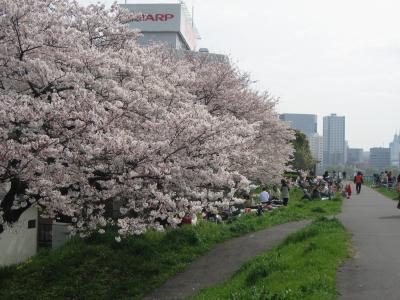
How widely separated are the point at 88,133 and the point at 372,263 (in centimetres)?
623

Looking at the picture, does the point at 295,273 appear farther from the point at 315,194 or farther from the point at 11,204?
the point at 315,194

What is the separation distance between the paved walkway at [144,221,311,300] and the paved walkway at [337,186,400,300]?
8.56 ft

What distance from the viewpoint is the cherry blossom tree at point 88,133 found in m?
9.41

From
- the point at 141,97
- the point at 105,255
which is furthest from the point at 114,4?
the point at 105,255

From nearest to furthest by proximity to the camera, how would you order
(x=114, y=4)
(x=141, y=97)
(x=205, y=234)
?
(x=141, y=97)
(x=114, y=4)
(x=205, y=234)

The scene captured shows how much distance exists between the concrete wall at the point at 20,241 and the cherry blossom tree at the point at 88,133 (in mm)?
4473

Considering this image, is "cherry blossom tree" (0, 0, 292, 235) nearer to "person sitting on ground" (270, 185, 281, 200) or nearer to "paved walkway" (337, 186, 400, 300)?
"paved walkway" (337, 186, 400, 300)

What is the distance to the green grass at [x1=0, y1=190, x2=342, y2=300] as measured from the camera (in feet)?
41.2

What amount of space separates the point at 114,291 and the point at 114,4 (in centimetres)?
759

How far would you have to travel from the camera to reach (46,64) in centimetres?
1026

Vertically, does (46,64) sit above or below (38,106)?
above

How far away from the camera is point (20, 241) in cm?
1595

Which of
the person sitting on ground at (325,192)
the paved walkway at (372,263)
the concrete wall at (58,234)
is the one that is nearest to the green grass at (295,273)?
the paved walkway at (372,263)

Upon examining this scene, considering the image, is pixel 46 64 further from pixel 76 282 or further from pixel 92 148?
pixel 76 282
